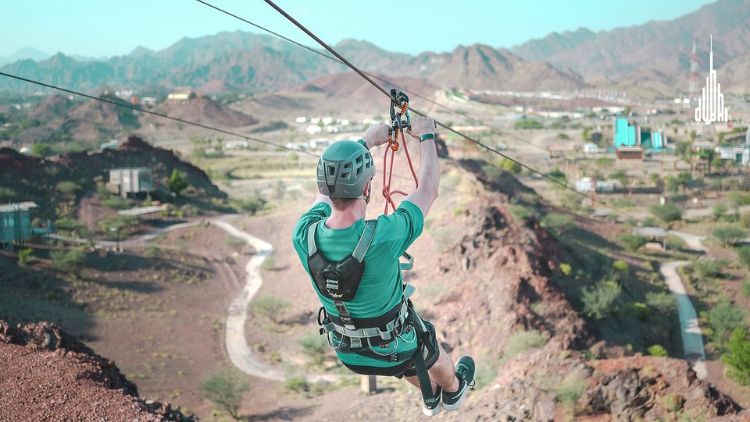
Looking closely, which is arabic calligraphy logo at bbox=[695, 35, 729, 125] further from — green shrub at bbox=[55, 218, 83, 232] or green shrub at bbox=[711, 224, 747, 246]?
green shrub at bbox=[55, 218, 83, 232]

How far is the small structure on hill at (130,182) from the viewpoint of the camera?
56844mm

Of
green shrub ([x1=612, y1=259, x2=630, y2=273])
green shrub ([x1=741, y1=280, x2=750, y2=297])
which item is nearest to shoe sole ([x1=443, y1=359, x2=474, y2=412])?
green shrub ([x1=741, y1=280, x2=750, y2=297])

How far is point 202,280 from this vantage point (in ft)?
125

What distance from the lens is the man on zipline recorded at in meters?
5.21

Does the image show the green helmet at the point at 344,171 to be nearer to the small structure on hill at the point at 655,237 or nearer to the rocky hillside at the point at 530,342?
the rocky hillside at the point at 530,342

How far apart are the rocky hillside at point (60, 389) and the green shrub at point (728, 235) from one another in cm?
4259

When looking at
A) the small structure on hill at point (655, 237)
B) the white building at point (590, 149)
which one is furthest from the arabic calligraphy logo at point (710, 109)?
the small structure on hill at point (655, 237)

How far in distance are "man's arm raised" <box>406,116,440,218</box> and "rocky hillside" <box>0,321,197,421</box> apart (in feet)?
23.9

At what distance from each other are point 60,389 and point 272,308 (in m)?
20.9

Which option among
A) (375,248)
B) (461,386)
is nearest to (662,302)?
(461,386)

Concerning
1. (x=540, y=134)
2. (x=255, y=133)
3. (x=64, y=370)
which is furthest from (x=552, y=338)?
(x=255, y=133)

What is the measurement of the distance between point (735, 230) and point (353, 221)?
1881 inches

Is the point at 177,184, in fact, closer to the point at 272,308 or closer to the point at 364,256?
the point at 272,308

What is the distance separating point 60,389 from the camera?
37.6ft
